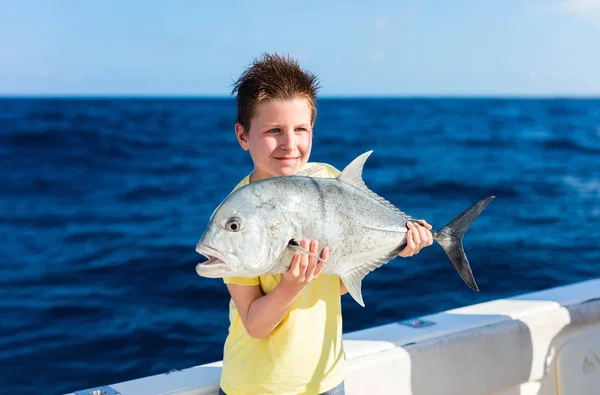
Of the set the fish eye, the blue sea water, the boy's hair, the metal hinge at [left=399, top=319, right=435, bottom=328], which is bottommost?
the blue sea water

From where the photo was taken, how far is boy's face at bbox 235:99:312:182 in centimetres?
202

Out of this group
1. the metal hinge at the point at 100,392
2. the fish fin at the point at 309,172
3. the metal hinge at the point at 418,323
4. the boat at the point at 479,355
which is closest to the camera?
the fish fin at the point at 309,172

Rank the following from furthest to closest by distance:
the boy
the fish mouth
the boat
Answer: the boat
the boy
the fish mouth

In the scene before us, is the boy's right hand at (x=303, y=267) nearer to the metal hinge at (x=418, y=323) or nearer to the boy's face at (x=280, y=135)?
the boy's face at (x=280, y=135)

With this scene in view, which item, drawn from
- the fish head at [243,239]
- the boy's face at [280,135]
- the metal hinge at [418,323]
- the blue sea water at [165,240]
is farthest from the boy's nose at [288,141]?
the blue sea water at [165,240]

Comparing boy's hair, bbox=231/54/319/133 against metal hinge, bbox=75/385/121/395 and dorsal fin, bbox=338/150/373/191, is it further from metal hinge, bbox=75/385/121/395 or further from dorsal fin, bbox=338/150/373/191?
metal hinge, bbox=75/385/121/395

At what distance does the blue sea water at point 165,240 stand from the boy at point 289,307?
391 centimetres

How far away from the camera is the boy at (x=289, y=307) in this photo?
200cm

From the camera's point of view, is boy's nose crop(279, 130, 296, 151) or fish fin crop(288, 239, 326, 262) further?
boy's nose crop(279, 130, 296, 151)

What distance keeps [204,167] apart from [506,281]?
1308 cm

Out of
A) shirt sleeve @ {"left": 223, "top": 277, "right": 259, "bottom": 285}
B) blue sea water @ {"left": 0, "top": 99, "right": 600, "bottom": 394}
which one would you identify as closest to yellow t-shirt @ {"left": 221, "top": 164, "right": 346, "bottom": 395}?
shirt sleeve @ {"left": 223, "top": 277, "right": 259, "bottom": 285}

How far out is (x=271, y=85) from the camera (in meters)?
2.03

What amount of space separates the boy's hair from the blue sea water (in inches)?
163

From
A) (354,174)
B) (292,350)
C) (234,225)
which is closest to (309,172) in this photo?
(354,174)
